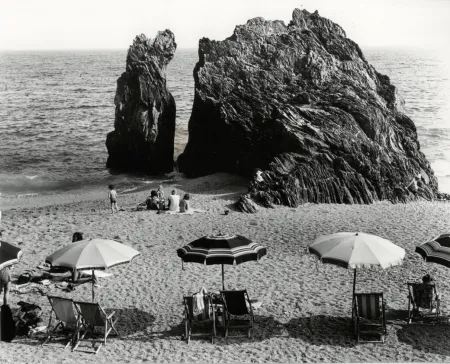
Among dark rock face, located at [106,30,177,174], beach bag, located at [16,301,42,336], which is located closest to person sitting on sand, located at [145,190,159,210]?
beach bag, located at [16,301,42,336]

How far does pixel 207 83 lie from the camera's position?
1513 inches

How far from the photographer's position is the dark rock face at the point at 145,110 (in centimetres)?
4212

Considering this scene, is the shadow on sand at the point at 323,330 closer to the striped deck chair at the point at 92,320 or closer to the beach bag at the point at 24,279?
the striped deck chair at the point at 92,320

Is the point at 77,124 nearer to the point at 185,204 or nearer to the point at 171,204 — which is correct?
the point at 171,204

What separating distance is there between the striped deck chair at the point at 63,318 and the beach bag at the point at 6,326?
0.81 metres

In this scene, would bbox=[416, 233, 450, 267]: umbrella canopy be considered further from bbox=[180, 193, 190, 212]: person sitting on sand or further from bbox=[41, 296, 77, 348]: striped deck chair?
bbox=[180, 193, 190, 212]: person sitting on sand

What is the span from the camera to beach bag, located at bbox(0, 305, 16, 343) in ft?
43.1

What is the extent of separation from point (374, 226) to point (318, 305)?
10161mm

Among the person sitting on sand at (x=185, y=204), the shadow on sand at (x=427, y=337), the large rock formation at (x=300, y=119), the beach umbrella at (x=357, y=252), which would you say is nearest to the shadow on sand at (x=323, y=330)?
Answer: the shadow on sand at (x=427, y=337)

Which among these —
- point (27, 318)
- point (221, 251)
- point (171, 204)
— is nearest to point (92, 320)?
point (27, 318)

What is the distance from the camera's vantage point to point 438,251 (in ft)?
44.4

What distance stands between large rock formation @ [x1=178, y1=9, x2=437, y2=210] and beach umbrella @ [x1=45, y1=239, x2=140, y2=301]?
49.3 ft

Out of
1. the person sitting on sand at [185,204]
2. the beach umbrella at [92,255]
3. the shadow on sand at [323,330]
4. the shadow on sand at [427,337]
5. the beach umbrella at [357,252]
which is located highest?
the beach umbrella at [357,252]

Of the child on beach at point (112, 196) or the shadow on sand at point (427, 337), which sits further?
the child on beach at point (112, 196)
